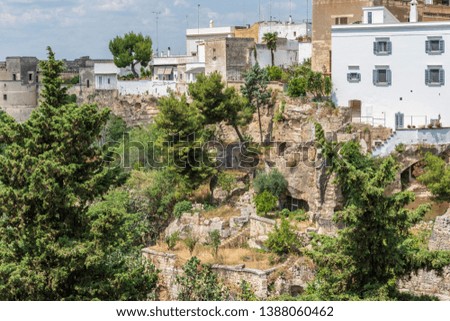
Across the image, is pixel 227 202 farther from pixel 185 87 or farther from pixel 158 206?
pixel 185 87

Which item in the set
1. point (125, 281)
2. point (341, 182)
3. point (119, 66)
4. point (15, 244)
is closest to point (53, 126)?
point (15, 244)

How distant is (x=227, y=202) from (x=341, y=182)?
1748cm

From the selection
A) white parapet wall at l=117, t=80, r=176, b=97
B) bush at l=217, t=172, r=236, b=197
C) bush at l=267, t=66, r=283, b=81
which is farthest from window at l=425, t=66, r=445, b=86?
white parapet wall at l=117, t=80, r=176, b=97

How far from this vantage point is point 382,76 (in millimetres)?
33812

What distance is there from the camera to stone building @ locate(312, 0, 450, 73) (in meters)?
37.9

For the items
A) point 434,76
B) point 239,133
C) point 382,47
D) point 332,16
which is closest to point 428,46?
point 434,76

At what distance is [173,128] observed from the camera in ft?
109

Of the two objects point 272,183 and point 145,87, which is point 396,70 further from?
point 145,87

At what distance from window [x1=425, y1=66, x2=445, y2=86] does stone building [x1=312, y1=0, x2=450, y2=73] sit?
5863mm

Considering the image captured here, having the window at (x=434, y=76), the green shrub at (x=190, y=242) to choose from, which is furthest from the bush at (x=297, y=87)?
the green shrub at (x=190, y=242)

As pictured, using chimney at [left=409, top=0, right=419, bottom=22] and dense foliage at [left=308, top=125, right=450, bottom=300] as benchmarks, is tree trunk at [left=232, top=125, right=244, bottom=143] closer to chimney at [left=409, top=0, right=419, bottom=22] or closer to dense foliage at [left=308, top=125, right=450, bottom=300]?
chimney at [left=409, top=0, right=419, bottom=22]

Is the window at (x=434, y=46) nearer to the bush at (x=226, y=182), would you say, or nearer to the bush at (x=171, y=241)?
the bush at (x=226, y=182)

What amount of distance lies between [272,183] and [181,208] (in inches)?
163

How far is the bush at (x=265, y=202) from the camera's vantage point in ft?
98.9
